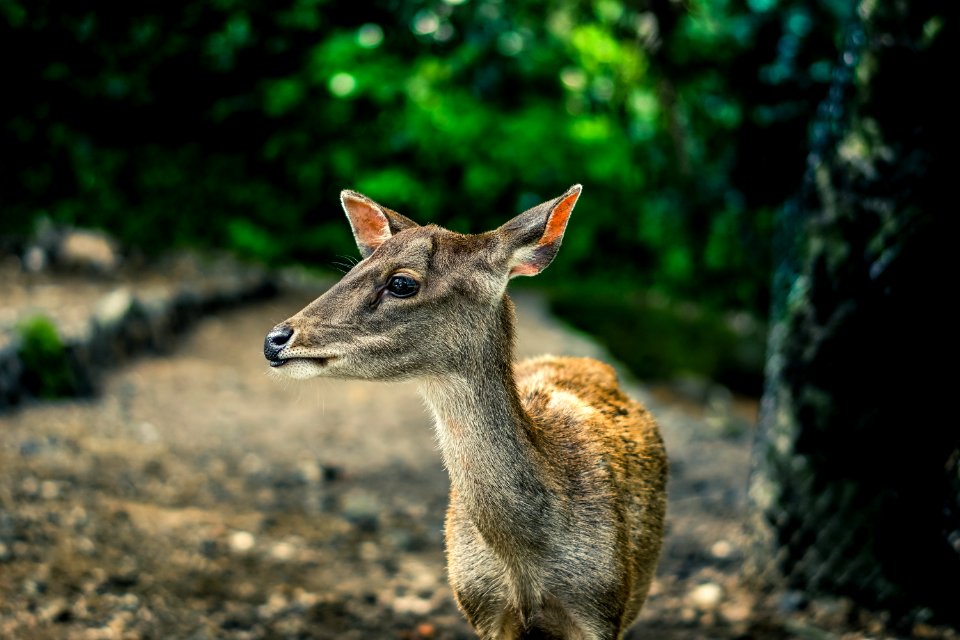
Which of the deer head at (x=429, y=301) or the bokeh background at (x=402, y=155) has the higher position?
the bokeh background at (x=402, y=155)

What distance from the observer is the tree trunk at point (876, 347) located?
12.2 ft

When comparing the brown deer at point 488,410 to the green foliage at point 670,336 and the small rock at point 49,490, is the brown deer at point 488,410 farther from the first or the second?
the green foliage at point 670,336

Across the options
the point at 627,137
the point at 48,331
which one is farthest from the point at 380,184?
the point at 48,331

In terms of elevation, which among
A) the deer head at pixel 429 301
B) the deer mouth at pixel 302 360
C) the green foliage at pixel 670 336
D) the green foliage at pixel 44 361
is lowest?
the deer mouth at pixel 302 360

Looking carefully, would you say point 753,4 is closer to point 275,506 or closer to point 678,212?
point 678,212

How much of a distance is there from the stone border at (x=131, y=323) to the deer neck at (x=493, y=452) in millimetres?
3715

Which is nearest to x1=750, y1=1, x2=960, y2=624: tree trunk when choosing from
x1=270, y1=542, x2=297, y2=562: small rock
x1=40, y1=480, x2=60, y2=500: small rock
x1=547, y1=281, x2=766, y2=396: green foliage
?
x1=270, y1=542, x2=297, y2=562: small rock

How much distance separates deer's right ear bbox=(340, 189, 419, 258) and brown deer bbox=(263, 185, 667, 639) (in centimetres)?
15

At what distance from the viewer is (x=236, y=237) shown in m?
11.2

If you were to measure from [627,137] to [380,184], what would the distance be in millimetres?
2485

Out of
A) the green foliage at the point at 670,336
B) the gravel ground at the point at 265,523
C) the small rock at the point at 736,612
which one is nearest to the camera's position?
the gravel ground at the point at 265,523

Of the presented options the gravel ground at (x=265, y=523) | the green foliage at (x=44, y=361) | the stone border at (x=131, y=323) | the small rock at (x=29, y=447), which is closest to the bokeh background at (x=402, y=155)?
the stone border at (x=131, y=323)

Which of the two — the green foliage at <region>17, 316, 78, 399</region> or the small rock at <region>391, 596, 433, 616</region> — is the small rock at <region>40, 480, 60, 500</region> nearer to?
the green foliage at <region>17, 316, 78, 399</region>

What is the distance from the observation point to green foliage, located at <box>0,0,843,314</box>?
7.89 metres
